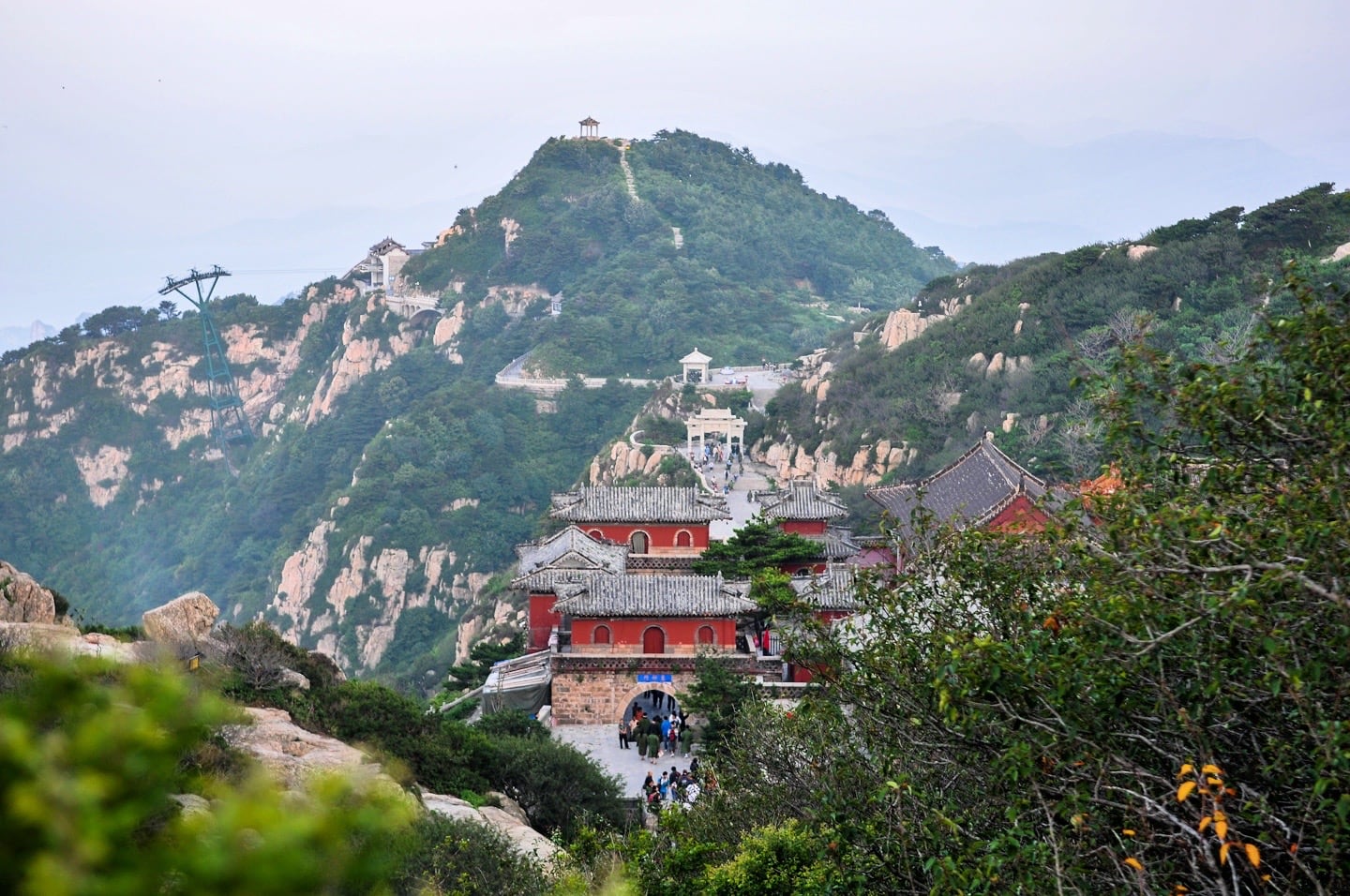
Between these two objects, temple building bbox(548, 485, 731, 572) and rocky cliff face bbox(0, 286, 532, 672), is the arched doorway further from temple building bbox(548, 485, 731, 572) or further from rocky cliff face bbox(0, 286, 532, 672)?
rocky cliff face bbox(0, 286, 532, 672)

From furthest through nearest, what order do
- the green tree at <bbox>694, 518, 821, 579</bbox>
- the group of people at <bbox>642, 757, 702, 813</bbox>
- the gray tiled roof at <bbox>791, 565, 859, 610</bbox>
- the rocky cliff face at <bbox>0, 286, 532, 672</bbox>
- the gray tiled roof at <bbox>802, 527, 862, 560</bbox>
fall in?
1. the rocky cliff face at <bbox>0, 286, 532, 672</bbox>
2. the gray tiled roof at <bbox>802, 527, 862, 560</bbox>
3. the green tree at <bbox>694, 518, 821, 579</bbox>
4. the gray tiled roof at <bbox>791, 565, 859, 610</bbox>
5. the group of people at <bbox>642, 757, 702, 813</bbox>

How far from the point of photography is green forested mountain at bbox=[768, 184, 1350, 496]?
36.0m

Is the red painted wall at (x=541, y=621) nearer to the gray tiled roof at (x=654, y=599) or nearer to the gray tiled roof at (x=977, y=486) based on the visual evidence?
the gray tiled roof at (x=654, y=599)

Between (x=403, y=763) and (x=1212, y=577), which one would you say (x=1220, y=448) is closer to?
(x=1212, y=577)

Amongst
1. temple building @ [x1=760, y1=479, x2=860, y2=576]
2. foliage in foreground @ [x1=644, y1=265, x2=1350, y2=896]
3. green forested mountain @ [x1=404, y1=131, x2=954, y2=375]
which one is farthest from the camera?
green forested mountain @ [x1=404, y1=131, x2=954, y2=375]

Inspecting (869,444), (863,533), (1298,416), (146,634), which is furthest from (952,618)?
(869,444)

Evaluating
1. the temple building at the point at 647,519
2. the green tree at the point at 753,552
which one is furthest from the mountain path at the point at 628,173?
the green tree at the point at 753,552

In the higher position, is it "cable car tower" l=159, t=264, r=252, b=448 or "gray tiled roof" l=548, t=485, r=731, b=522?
"cable car tower" l=159, t=264, r=252, b=448

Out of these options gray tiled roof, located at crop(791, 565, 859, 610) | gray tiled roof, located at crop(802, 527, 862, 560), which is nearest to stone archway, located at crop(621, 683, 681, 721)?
gray tiled roof, located at crop(791, 565, 859, 610)

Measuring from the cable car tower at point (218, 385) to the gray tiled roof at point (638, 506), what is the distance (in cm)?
5161

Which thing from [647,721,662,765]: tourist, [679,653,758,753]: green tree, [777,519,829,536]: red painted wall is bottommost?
[647,721,662,765]: tourist

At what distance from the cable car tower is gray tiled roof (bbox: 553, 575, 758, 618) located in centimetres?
5828

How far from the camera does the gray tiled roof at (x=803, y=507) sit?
95.0 ft

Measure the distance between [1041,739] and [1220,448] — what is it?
2.09 meters
